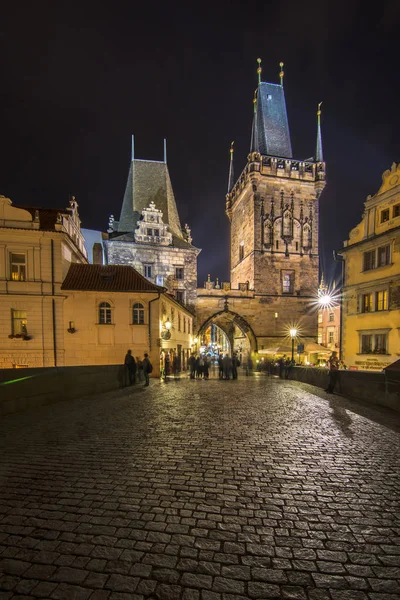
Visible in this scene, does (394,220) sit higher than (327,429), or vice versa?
(394,220)

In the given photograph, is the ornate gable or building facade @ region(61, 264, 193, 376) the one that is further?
the ornate gable

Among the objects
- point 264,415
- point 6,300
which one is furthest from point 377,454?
point 6,300

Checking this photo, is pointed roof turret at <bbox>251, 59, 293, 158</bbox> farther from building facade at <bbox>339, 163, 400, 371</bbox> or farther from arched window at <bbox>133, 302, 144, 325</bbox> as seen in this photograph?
arched window at <bbox>133, 302, 144, 325</bbox>

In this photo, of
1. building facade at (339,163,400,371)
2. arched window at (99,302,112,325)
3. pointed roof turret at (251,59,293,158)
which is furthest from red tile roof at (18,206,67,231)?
pointed roof turret at (251,59,293,158)

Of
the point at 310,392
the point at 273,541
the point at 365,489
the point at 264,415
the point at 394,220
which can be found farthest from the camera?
the point at 394,220

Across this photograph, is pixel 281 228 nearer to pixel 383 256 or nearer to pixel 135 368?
pixel 383 256

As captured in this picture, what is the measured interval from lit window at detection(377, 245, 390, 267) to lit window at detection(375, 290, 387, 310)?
69.6 inches

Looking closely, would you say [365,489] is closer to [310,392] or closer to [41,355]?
[310,392]

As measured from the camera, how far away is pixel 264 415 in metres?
7.92

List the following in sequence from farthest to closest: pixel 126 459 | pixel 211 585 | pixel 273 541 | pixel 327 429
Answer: pixel 327 429
pixel 126 459
pixel 273 541
pixel 211 585

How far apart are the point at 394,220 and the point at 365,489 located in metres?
18.4

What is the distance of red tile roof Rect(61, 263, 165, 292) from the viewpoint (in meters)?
18.7

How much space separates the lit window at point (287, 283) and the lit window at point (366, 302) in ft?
49.7

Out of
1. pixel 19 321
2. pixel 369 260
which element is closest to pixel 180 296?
pixel 19 321
